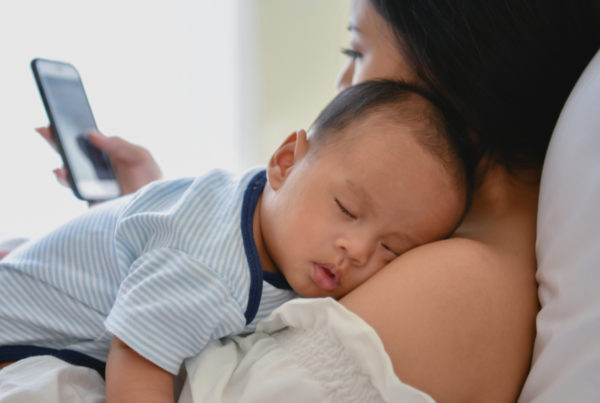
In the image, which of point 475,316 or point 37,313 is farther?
point 37,313

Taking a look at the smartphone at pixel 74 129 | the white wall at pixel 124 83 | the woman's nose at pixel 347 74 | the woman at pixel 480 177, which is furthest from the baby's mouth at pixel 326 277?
the white wall at pixel 124 83

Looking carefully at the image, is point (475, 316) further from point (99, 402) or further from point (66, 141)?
point (66, 141)

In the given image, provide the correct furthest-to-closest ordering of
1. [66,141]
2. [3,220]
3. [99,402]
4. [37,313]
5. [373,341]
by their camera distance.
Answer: [3,220] → [66,141] → [37,313] → [99,402] → [373,341]

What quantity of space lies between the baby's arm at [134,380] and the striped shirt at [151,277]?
0.02 meters

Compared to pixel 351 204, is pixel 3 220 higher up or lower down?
lower down

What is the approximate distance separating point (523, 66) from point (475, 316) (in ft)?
1.45

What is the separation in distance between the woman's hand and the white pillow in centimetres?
110

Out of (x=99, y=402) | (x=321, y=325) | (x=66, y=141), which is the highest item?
(x=66, y=141)

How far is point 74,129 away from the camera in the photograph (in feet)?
4.14

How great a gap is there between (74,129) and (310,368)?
97 centimetres

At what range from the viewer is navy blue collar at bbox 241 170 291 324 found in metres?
0.74

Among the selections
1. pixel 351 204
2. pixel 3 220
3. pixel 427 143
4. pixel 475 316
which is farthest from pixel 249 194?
pixel 3 220

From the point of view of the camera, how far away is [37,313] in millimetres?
812

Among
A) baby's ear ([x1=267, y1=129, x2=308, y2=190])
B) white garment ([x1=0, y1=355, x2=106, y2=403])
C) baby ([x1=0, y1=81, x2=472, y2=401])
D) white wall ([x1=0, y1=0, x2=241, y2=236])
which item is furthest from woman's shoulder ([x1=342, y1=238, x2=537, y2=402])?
white wall ([x1=0, y1=0, x2=241, y2=236])
